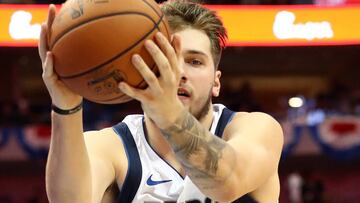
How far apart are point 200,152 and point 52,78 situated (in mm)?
490

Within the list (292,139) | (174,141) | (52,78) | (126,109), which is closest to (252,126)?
(174,141)

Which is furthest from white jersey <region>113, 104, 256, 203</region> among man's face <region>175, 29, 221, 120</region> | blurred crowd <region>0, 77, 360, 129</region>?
blurred crowd <region>0, 77, 360, 129</region>

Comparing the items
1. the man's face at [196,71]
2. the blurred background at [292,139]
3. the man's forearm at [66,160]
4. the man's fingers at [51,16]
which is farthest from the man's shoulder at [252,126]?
the blurred background at [292,139]

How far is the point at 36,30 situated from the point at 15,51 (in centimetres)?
651

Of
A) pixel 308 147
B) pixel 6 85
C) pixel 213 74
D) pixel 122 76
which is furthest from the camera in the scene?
pixel 6 85

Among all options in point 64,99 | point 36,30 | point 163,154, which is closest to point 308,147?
point 36,30

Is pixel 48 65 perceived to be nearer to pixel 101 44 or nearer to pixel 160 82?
pixel 101 44

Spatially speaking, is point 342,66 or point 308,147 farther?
point 342,66

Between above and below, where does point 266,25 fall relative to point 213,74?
below

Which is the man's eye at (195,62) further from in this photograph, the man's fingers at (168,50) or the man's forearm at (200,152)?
the man's fingers at (168,50)

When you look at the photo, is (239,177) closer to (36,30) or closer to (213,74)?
(213,74)

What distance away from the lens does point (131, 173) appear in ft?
8.50

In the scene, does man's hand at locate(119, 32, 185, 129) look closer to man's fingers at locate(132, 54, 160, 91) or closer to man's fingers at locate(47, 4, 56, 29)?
man's fingers at locate(132, 54, 160, 91)

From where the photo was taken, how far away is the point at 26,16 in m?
8.45
